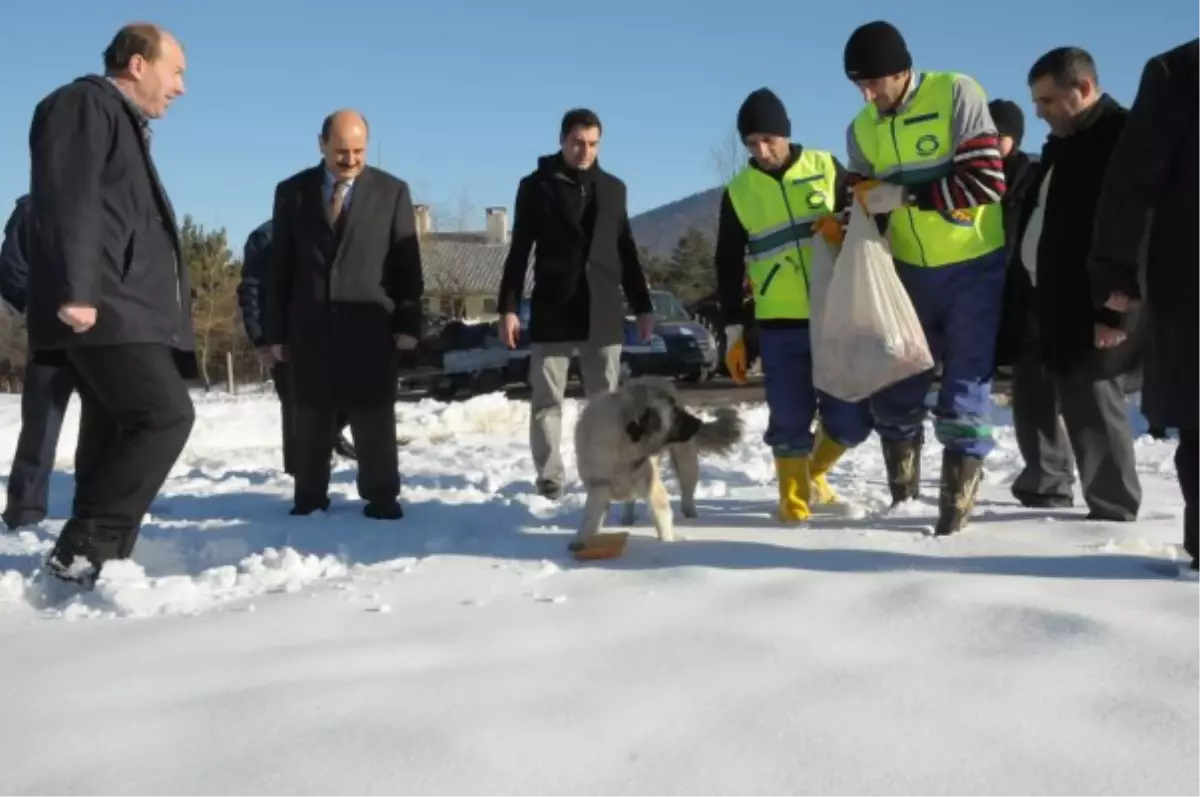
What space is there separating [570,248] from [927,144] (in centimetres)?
232

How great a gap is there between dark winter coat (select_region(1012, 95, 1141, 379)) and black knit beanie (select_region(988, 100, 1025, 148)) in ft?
5.57

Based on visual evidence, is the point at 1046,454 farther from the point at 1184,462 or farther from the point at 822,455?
the point at 1184,462

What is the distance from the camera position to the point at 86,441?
14.4 feet

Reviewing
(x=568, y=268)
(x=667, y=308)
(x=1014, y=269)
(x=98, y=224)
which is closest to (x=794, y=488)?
(x=1014, y=269)

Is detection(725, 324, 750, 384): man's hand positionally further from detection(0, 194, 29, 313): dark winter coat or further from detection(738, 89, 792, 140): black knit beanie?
detection(0, 194, 29, 313): dark winter coat

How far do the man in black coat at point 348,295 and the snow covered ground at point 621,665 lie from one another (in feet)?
2.35

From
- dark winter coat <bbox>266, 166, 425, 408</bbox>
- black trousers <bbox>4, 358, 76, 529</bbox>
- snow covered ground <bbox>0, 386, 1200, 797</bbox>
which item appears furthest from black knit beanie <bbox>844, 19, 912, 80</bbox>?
black trousers <bbox>4, 358, 76, 529</bbox>

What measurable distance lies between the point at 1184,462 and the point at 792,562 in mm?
1296

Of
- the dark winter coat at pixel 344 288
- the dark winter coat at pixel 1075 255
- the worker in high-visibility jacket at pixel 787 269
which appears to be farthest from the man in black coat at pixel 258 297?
the dark winter coat at pixel 1075 255

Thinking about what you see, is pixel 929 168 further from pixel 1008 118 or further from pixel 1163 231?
pixel 1008 118

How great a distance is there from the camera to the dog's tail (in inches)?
A: 223

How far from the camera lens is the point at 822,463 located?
211 inches

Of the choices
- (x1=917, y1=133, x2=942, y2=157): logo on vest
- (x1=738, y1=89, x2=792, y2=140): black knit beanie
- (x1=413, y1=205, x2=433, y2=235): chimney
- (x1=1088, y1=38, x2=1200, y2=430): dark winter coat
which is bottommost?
(x1=1088, y1=38, x2=1200, y2=430): dark winter coat

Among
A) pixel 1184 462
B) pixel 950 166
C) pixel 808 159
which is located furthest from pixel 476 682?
pixel 808 159
